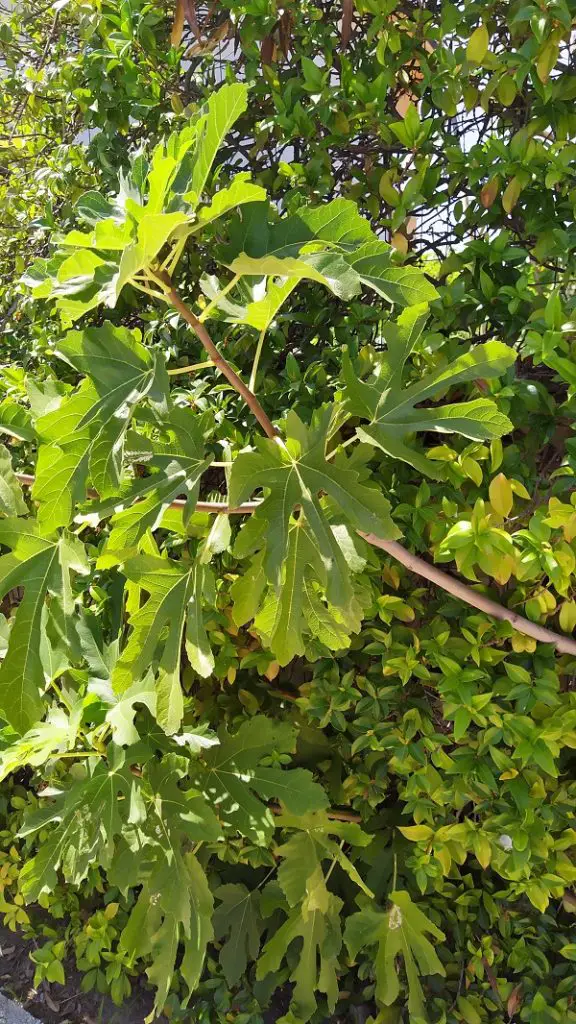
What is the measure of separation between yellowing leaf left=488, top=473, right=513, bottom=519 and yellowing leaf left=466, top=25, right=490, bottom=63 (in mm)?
824

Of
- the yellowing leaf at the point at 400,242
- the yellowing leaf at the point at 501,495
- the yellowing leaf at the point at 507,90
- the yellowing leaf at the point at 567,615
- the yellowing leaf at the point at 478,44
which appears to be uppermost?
the yellowing leaf at the point at 478,44

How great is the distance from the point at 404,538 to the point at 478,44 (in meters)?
1.00

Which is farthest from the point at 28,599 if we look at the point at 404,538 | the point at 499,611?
the point at 499,611

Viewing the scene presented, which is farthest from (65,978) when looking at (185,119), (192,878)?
(185,119)

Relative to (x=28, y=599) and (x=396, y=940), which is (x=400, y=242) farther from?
(x=396, y=940)

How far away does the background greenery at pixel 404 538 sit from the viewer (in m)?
1.53

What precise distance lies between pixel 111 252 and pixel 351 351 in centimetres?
68

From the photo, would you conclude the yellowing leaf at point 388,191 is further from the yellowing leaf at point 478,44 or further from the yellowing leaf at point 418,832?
the yellowing leaf at point 418,832

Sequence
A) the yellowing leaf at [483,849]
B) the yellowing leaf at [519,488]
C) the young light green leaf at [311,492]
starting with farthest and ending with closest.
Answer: the yellowing leaf at [483,849] < the yellowing leaf at [519,488] < the young light green leaf at [311,492]

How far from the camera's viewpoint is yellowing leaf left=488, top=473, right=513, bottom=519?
4.89ft

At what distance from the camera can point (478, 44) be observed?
147 cm

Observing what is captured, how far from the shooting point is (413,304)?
1350 millimetres

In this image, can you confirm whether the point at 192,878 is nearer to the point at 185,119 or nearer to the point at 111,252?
the point at 111,252

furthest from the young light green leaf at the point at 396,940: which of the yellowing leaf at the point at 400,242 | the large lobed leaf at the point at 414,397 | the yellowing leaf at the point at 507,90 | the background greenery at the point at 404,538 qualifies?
the yellowing leaf at the point at 507,90
